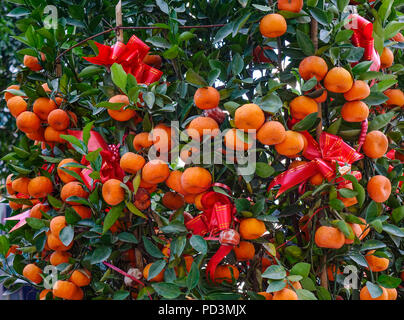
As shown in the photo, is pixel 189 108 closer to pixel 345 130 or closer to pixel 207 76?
pixel 207 76

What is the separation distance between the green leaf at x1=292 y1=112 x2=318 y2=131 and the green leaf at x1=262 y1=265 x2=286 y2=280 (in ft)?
0.75

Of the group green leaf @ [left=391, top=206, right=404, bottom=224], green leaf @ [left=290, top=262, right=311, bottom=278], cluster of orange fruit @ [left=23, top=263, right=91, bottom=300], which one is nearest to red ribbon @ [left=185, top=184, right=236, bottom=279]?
green leaf @ [left=290, top=262, right=311, bottom=278]

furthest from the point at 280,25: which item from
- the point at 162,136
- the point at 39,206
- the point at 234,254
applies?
the point at 39,206

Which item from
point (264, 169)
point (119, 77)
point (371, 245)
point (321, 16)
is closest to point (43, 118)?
point (119, 77)

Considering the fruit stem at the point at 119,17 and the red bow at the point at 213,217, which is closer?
the red bow at the point at 213,217

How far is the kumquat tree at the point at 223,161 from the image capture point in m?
0.69

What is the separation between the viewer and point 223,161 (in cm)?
69

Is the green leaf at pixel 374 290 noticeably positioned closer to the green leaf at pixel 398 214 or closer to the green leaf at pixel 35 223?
the green leaf at pixel 398 214

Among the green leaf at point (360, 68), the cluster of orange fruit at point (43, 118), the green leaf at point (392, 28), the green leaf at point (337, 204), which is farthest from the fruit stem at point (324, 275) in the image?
the cluster of orange fruit at point (43, 118)

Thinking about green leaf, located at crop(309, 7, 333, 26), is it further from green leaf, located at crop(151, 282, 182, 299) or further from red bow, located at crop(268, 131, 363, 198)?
green leaf, located at crop(151, 282, 182, 299)

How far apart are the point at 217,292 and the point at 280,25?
0.46 meters

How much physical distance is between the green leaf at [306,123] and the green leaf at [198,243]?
0.78 feet

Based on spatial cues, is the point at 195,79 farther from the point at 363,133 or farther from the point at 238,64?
the point at 363,133

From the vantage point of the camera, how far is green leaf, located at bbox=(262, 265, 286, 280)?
25.0 inches
